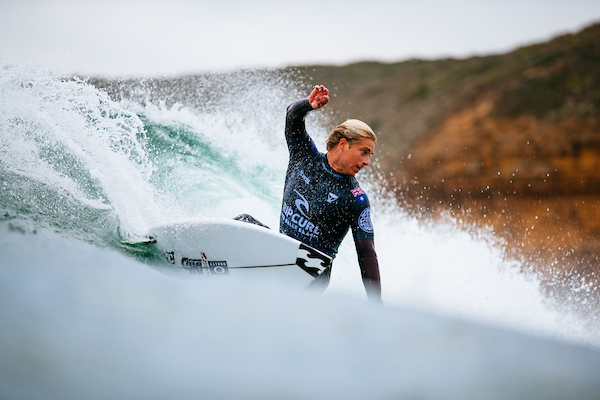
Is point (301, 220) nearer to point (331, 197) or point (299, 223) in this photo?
point (299, 223)

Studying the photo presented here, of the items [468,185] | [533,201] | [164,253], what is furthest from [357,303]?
[468,185]

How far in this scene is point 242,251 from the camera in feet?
9.16

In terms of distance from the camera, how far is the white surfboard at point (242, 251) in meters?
2.75

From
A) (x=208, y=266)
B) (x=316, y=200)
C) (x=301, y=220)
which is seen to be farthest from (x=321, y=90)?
(x=208, y=266)

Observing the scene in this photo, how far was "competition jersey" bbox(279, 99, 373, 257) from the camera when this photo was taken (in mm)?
2848

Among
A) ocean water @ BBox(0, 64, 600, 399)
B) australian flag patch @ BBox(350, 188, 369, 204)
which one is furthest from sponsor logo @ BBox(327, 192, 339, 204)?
ocean water @ BBox(0, 64, 600, 399)

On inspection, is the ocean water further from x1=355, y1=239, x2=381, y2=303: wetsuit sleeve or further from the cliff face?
the cliff face

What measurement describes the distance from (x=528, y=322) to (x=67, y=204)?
4185 millimetres

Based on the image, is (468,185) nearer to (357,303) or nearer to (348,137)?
(348,137)

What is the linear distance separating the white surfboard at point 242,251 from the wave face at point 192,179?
1.29ft

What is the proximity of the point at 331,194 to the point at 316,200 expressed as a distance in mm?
108

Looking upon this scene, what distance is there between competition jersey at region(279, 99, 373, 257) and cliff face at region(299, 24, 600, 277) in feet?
10.8

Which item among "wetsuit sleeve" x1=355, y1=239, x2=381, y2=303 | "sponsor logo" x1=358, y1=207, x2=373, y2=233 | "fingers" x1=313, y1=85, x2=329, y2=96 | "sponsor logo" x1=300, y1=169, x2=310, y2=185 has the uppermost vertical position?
"fingers" x1=313, y1=85, x2=329, y2=96

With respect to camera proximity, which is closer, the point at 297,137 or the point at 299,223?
the point at 299,223
